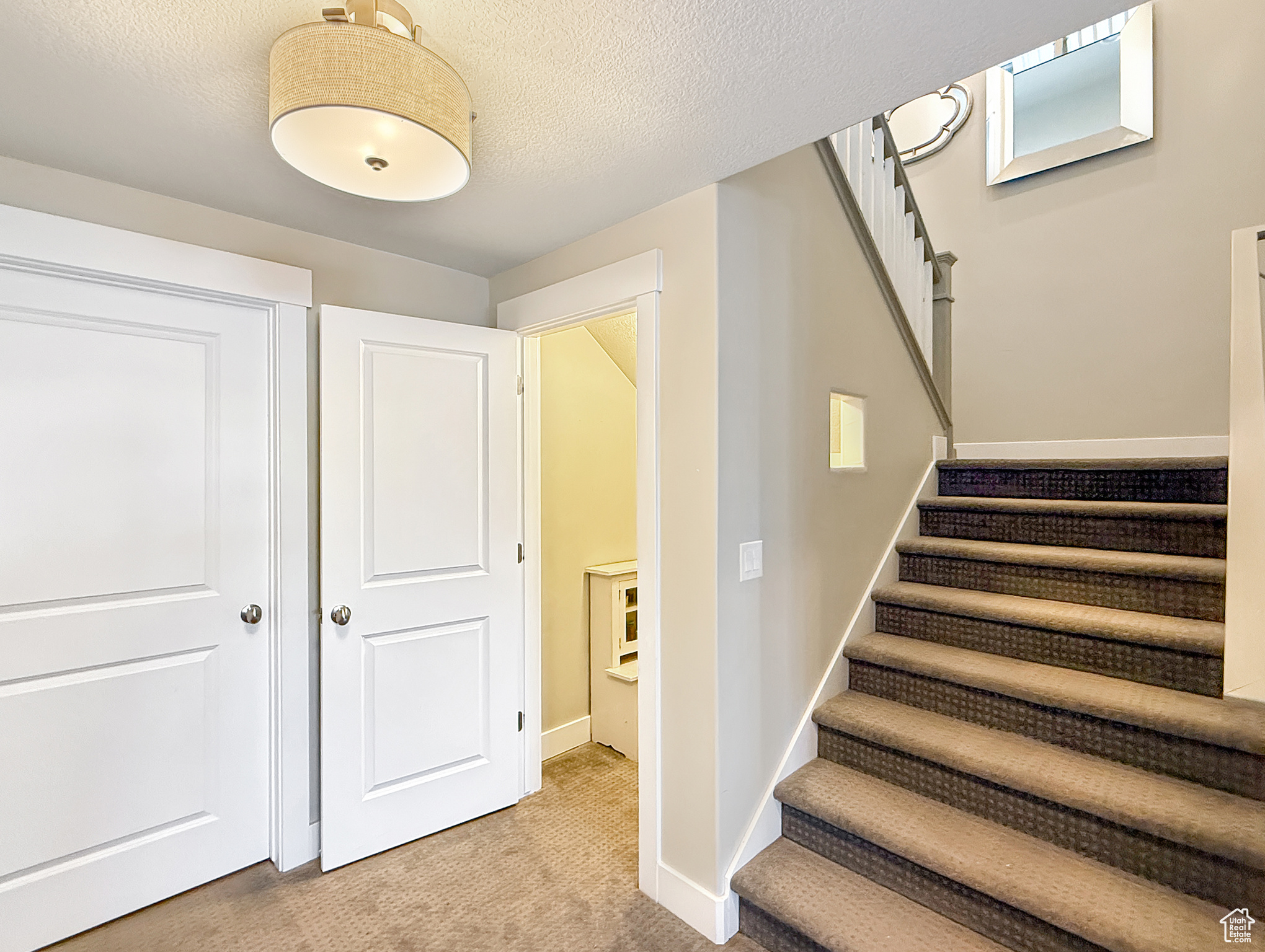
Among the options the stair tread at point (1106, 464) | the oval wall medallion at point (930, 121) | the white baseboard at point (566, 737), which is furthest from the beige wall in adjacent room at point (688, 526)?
the oval wall medallion at point (930, 121)

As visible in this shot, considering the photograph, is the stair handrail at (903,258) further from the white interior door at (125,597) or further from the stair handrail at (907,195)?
the white interior door at (125,597)

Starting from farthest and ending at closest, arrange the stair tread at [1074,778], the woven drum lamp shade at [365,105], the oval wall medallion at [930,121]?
the oval wall medallion at [930,121], the stair tread at [1074,778], the woven drum lamp shade at [365,105]

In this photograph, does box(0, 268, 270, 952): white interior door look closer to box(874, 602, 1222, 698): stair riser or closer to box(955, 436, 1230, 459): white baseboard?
box(874, 602, 1222, 698): stair riser

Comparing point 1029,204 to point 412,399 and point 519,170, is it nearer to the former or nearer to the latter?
point 519,170

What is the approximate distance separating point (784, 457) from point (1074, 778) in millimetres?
1177

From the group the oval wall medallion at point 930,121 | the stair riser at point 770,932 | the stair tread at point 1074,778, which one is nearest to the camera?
the stair tread at point 1074,778

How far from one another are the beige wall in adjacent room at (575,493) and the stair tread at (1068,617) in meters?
1.38

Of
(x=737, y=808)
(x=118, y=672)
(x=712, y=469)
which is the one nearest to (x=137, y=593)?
Result: (x=118, y=672)

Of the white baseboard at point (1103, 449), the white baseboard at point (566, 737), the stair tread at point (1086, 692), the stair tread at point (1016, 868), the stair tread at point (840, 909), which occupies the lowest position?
the white baseboard at point (566, 737)

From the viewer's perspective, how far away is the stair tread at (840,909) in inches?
61.5

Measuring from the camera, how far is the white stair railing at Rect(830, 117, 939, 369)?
252 centimetres

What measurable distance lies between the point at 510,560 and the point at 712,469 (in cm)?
111

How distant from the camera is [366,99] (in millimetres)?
1063

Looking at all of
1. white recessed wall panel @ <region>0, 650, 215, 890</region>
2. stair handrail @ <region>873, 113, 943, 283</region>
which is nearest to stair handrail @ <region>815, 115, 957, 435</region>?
stair handrail @ <region>873, 113, 943, 283</region>
